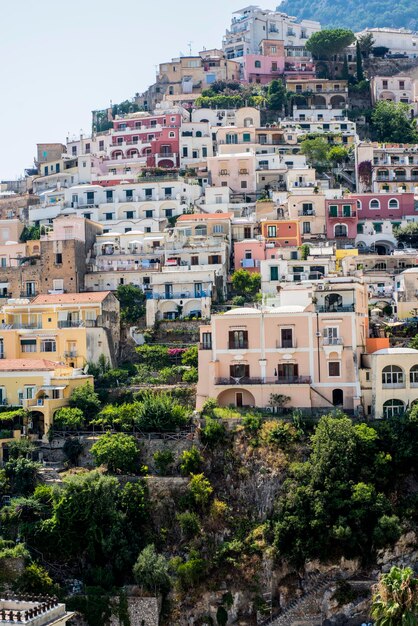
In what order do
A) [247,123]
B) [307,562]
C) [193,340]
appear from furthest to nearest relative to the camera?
[247,123]
[193,340]
[307,562]

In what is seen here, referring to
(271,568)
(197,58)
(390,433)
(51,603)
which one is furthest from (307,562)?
Answer: (197,58)

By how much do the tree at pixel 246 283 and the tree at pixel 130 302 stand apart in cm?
491

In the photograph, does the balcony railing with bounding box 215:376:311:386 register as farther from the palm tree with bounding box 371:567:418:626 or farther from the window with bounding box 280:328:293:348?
the palm tree with bounding box 371:567:418:626

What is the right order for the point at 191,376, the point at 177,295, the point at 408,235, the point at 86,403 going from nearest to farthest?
the point at 86,403 < the point at 191,376 < the point at 177,295 < the point at 408,235

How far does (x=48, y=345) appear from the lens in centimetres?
5641

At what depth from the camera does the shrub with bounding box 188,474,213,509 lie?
4703cm

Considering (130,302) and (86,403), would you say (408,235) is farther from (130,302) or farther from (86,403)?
(86,403)

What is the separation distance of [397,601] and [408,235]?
35.2 m

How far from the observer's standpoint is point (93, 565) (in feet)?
151

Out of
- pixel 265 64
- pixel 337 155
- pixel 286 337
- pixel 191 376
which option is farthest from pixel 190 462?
pixel 265 64

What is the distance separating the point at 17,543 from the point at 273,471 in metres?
10.0

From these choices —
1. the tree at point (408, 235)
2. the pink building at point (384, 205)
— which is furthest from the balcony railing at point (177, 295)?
the pink building at point (384, 205)

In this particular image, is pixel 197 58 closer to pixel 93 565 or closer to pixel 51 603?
pixel 93 565

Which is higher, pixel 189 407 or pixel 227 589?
pixel 189 407
